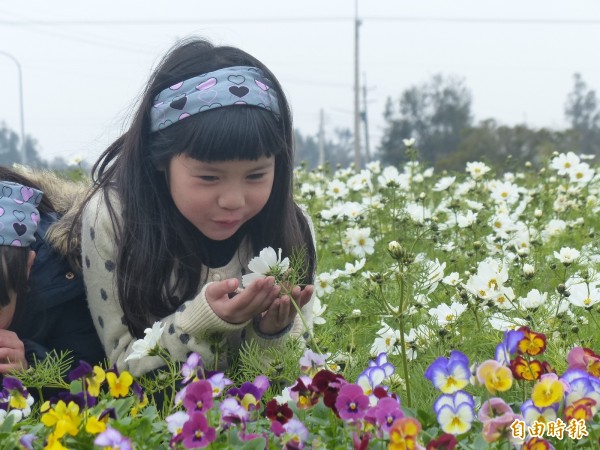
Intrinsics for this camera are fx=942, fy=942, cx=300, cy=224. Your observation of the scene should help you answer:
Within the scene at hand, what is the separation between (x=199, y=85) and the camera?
2367 mm

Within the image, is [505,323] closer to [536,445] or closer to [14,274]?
[536,445]

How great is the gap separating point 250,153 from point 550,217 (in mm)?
2385

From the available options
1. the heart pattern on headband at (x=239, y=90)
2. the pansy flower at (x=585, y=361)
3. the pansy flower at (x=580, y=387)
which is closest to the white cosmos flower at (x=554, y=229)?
the heart pattern on headband at (x=239, y=90)

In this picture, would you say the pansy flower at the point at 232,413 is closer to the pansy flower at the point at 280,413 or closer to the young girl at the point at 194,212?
Result: the pansy flower at the point at 280,413

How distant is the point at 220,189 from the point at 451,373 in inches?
39.3

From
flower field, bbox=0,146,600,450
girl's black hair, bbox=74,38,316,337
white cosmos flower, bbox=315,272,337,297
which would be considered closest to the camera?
flower field, bbox=0,146,600,450

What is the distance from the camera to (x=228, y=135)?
7.27ft

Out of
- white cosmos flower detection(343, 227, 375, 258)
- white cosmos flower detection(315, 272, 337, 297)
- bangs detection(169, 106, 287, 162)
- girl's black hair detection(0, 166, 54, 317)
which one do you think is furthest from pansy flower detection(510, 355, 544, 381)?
white cosmos flower detection(343, 227, 375, 258)

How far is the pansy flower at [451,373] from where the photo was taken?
1.36 meters

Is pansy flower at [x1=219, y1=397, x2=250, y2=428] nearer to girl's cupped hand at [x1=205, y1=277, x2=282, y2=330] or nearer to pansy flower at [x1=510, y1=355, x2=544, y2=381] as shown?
pansy flower at [x1=510, y1=355, x2=544, y2=381]

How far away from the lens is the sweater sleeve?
7.62 feet

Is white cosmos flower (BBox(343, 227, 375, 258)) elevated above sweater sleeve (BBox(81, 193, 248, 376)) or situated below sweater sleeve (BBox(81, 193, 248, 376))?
below

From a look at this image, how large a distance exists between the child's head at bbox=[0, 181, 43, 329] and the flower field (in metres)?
0.29

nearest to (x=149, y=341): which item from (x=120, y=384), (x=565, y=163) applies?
(x=120, y=384)
